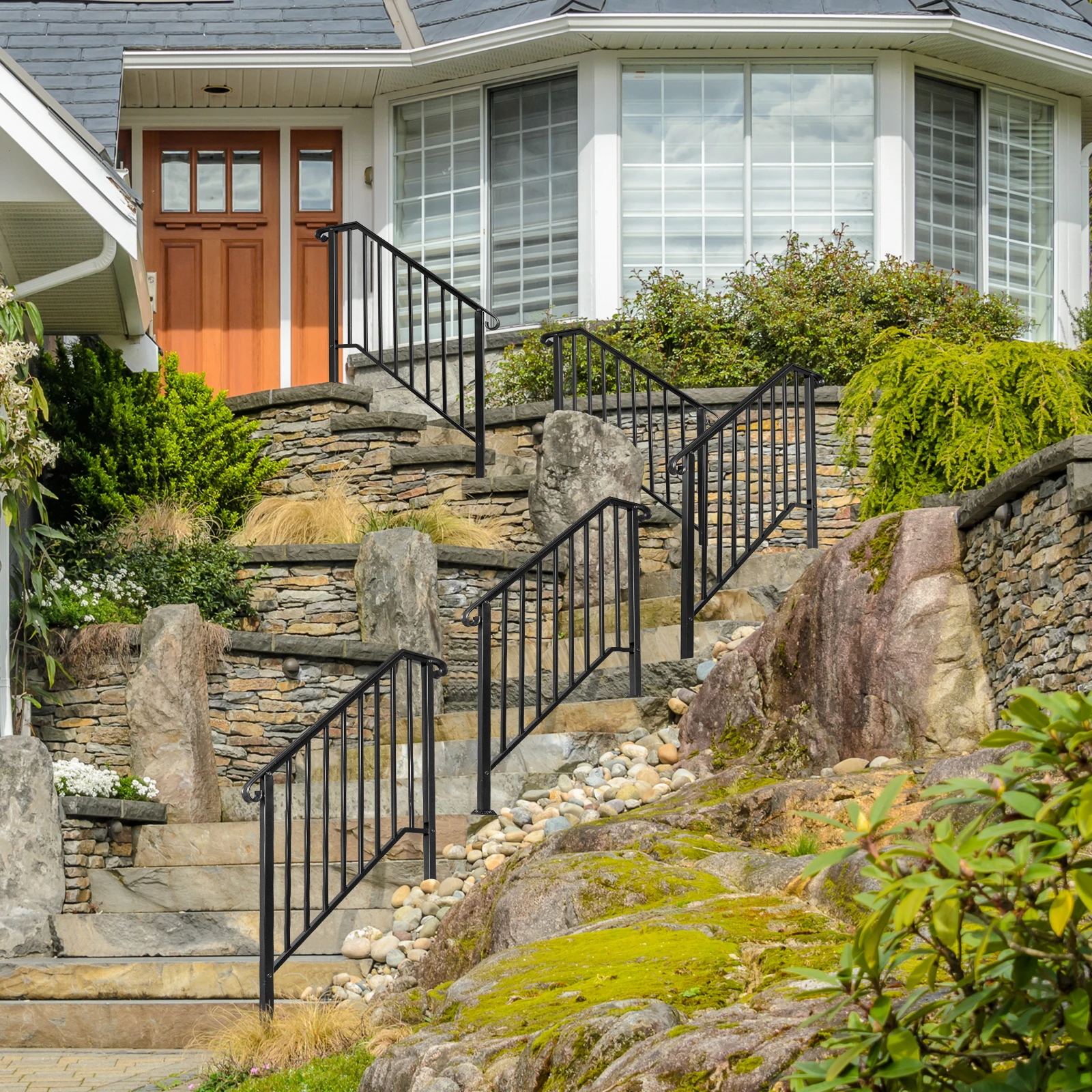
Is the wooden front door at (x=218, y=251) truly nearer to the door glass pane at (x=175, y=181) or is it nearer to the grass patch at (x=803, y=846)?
the door glass pane at (x=175, y=181)

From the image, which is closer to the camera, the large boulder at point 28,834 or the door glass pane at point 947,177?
the large boulder at point 28,834

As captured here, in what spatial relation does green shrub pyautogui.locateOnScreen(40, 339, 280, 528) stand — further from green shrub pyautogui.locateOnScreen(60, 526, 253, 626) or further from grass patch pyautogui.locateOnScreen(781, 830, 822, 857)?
grass patch pyautogui.locateOnScreen(781, 830, 822, 857)

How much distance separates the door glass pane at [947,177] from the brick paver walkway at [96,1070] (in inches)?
334

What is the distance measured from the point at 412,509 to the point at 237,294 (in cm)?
380

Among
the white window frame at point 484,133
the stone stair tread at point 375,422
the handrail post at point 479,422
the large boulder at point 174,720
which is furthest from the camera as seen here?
the white window frame at point 484,133

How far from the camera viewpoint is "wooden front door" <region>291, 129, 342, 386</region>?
13078 mm

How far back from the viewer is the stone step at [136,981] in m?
6.17

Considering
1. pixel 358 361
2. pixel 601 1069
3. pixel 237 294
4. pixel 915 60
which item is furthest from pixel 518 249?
pixel 601 1069

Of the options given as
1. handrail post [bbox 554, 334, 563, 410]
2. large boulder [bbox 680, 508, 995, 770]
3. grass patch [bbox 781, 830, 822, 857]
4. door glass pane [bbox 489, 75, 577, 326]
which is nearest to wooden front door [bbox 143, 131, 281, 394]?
door glass pane [bbox 489, 75, 577, 326]

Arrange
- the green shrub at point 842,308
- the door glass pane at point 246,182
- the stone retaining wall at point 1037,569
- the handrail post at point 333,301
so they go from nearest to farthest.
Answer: the stone retaining wall at point 1037,569 → the green shrub at point 842,308 → the handrail post at point 333,301 → the door glass pane at point 246,182

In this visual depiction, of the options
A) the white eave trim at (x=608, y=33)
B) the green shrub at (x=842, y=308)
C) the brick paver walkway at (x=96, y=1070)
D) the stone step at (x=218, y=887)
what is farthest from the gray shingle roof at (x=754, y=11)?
the brick paver walkway at (x=96, y=1070)

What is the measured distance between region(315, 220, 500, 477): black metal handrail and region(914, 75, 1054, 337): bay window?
343cm

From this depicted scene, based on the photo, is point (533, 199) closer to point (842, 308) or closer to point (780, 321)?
point (780, 321)

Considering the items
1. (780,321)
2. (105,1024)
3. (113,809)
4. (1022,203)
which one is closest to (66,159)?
(113,809)
